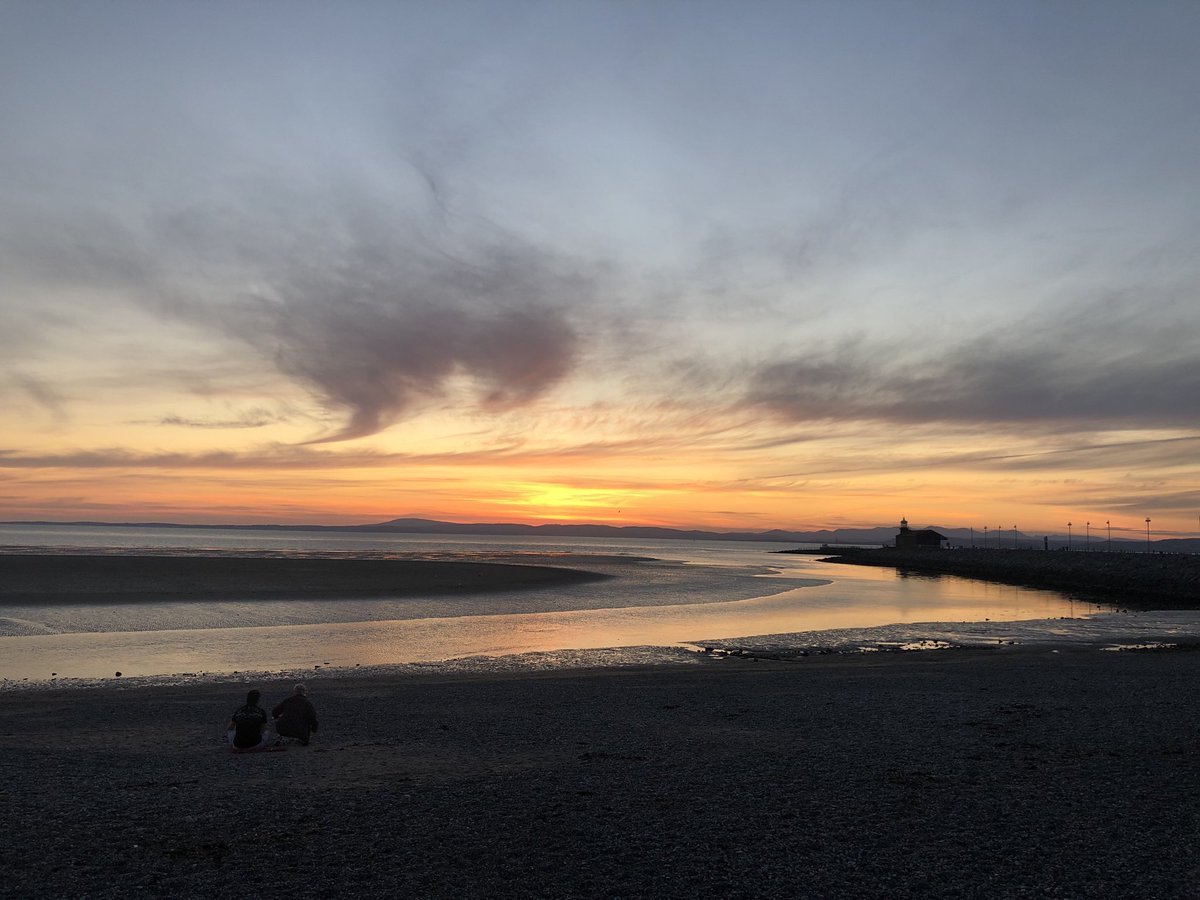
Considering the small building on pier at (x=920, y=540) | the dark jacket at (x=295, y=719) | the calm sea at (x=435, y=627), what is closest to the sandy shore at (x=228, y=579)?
the calm sea at (x=435, y=627)

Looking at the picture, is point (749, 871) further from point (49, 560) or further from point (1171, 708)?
point (49, 560)

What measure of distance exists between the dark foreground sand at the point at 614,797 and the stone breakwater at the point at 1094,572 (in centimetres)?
4738

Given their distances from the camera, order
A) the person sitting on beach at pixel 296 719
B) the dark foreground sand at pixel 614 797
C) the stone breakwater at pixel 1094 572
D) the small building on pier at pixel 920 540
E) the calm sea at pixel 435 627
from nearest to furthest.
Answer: the dark foreground sand at pixel 614 797 → the person sitting on beach at pixel 296 719 → the calm sea at pixel 435 627 → the stone breakwater at pixel 1094 572 → the small building on pier at pixel 920 540

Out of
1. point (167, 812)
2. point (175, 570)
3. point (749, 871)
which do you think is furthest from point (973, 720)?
point (175, 570)

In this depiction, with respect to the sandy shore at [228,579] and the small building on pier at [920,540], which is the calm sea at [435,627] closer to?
the sandy shore at [228,579]

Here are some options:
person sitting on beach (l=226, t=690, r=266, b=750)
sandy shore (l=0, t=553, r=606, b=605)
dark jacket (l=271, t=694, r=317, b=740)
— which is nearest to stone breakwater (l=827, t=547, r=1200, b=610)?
sandy shore (l=0, t=553, r=606, b=605)

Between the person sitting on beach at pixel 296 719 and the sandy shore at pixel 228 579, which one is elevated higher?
the person sitting on beach at pixel 296 719

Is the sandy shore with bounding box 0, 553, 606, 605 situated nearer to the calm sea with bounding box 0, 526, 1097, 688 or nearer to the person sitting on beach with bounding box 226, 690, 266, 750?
the calm sea with bounding box 0, 526, 1097, 688

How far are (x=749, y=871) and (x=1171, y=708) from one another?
14316mm

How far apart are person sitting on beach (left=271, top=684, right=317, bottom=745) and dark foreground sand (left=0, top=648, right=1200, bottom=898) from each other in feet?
1.18

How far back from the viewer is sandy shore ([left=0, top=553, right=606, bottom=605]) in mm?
45375

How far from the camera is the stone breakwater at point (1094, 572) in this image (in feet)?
203

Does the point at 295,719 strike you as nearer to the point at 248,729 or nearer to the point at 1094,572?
the point at 248,729

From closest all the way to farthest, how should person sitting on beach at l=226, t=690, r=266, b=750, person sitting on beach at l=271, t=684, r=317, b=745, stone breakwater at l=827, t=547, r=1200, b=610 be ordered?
1. person sitting on beach at l=226, t=690, r=266, b=750
2. person sitting on beach at l=271, t=684, r=317, b=745
3. stone breakwater at l=827, t=547, r=1200, b=610
